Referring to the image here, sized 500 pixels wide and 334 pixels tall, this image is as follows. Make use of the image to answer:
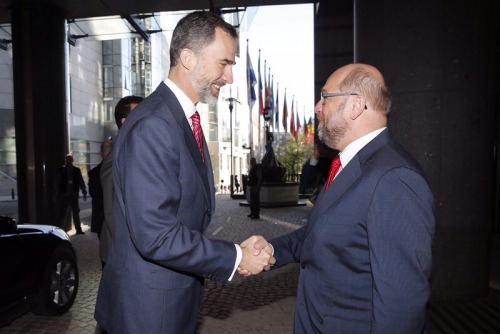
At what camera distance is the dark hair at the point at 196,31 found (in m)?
1.89

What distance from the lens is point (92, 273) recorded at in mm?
6590

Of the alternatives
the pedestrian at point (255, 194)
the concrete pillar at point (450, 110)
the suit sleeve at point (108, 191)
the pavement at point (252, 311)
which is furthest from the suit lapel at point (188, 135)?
the pedestrian at point (255, 194)

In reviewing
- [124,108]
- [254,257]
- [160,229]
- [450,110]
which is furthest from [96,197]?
[450,110]

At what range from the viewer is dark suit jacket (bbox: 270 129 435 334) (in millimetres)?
1480

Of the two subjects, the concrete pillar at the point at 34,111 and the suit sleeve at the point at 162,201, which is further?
the concrete pillar at the point at 34,111

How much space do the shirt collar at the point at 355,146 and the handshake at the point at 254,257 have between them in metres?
0.58

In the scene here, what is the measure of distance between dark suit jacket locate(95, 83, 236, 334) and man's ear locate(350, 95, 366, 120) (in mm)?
741

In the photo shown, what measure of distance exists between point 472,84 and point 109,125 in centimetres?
3527

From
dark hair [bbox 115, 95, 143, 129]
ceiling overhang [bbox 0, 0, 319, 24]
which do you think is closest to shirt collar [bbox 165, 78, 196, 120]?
dark hair [bbox 115, 95, 143, 129]

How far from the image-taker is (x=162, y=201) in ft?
5.12

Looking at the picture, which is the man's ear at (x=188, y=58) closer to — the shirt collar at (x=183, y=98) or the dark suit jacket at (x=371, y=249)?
the shirt collar at (x=183, y=98)

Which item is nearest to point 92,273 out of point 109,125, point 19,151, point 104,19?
point 19,151

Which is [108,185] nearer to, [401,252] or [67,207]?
[401,252]

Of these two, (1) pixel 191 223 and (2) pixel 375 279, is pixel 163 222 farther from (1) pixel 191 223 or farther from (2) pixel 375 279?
(2) pixel 375 279
